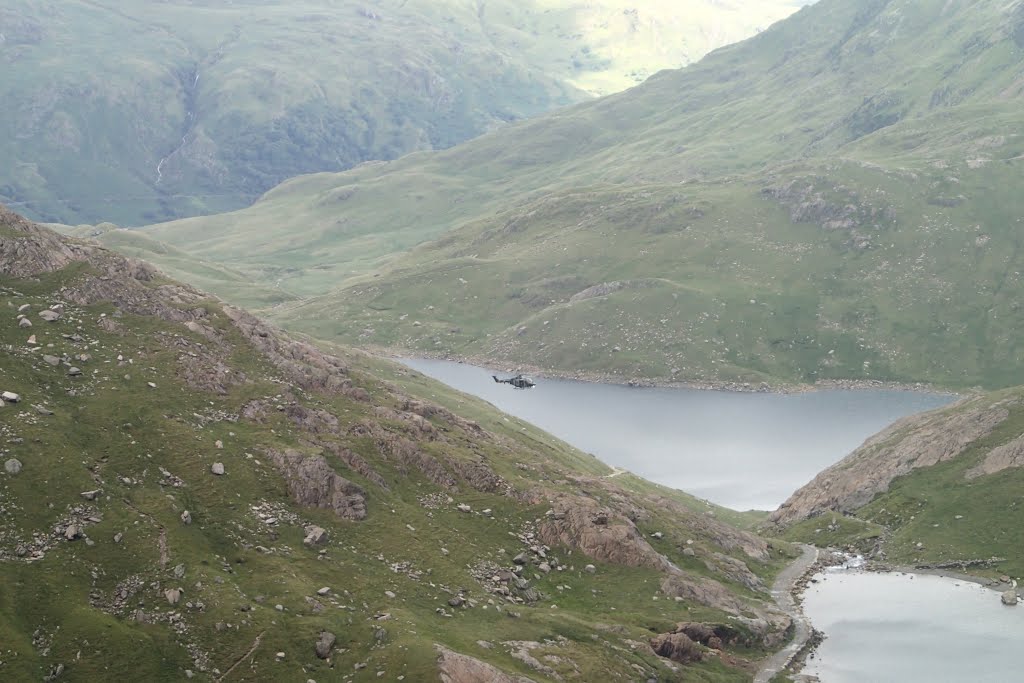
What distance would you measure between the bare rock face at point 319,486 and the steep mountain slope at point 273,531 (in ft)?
0.49

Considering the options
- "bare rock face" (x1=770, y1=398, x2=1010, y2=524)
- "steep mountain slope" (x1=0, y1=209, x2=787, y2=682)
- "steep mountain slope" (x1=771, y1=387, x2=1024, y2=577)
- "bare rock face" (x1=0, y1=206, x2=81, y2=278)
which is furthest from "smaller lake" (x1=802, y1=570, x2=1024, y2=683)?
"bare rock face" (x1=0, y1=206, x2=81, y2=278)

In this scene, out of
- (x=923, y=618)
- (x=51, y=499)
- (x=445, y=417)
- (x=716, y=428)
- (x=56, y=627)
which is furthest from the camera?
(x=716, y=428)

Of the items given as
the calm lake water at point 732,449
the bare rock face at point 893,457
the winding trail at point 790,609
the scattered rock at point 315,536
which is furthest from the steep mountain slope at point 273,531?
the calm lake water at point 732,449

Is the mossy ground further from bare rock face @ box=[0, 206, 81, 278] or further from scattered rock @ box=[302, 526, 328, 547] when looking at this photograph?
bare rock face @ box=[0, 206, 81, 278]

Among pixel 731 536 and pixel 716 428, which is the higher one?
pixel 716 428

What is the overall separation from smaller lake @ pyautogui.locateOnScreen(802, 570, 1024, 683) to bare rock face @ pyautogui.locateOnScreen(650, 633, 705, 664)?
10.0m

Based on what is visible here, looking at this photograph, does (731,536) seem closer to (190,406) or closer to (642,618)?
(642,618)

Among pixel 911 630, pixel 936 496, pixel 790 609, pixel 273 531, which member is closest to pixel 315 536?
pixel 273 531

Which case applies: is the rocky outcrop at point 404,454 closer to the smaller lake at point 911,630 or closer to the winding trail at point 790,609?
the winding trail at point 790,609

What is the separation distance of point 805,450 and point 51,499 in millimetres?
143285

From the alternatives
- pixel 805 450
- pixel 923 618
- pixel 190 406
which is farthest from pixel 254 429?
pixel 805 450

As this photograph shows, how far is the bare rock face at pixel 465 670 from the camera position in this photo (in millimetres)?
56250

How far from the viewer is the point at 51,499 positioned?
56906mm

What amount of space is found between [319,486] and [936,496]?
228 ft
